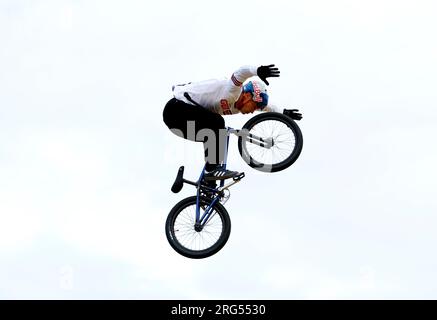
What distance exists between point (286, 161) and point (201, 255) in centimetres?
202

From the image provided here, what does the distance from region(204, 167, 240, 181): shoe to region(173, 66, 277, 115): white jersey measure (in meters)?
0.96

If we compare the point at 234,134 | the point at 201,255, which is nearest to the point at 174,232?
the point at 201,255

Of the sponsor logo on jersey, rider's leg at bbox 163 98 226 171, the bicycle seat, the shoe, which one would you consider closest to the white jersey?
the sponsor logo on jersey

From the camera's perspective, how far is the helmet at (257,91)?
20.0 metres

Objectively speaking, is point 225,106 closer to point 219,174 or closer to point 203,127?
point 203,127

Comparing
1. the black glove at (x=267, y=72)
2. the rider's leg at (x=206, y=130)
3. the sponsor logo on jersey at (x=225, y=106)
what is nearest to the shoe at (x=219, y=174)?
the rider's leg at (x=206, y=130)

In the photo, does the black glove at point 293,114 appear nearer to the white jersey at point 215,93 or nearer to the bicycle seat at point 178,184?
the white jersey at point 215,93

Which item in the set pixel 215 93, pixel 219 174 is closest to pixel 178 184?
pixel 219 174

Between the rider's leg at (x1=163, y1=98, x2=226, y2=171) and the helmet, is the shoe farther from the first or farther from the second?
the helmet

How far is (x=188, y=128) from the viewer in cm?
2012

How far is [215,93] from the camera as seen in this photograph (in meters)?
19.9

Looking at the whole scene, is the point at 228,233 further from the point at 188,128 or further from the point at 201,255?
the point at 188,128

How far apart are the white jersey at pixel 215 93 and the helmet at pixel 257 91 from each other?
23 centimetres

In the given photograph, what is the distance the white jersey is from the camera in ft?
64.5
